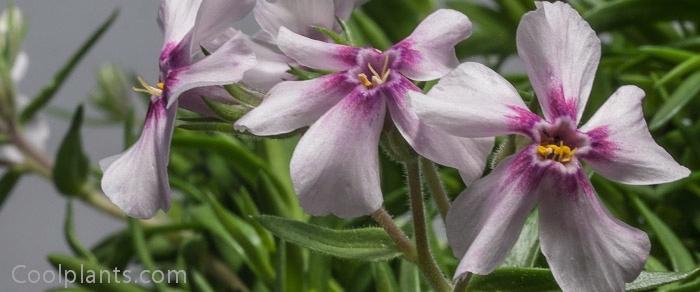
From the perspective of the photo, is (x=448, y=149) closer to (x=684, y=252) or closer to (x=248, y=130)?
(x=248, y=130)

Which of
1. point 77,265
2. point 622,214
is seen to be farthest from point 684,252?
point 77,265

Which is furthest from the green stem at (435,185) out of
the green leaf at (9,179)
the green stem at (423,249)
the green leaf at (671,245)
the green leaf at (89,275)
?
the green leaf at (9,179)

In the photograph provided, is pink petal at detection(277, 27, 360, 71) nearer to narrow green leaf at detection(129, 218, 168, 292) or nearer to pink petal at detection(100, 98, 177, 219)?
pink petal at detection(100, 98, 177, 219)

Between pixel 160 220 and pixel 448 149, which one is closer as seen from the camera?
pixel 448 149

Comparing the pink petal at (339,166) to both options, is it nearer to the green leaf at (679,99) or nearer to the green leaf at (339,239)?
the green leaf at (339,239)

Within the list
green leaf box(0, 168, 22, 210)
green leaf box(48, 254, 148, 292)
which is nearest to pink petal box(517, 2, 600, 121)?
green leaf box(48, 254, 148, 292)

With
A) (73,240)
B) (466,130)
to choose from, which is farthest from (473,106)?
(73,240)
